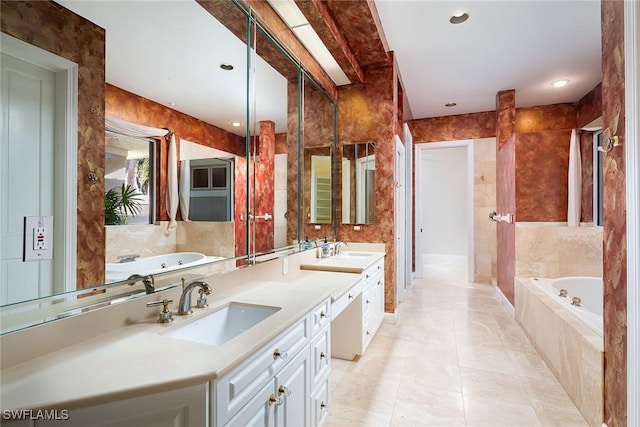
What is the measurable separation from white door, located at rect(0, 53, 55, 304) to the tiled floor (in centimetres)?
166

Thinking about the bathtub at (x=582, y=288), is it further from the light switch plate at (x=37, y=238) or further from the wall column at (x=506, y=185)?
the light switch plate at (x=37, y=238)

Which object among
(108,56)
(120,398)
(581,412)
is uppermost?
(108,56)

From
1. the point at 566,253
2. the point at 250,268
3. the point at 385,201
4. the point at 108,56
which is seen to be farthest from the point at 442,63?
the point at 108,56

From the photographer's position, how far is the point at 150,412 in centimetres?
83

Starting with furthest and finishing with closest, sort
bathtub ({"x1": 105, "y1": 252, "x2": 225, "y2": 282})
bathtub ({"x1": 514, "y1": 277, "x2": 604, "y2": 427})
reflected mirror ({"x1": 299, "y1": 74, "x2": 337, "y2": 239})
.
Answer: reflected mirror ({"x1": 299, "y1": 74, "x2": 337, "y2": 239})
bathtub ({"x1": 514, "y1": 277, "x2": 604, "y2": 427})
bathtub ({"x1": 105, "y1": 252, "x2": 225, "y2": 282})

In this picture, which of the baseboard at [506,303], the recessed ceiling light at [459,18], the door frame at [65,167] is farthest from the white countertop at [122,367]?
the baseboard at [506,303]

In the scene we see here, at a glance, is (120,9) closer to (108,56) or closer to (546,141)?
(108,56)

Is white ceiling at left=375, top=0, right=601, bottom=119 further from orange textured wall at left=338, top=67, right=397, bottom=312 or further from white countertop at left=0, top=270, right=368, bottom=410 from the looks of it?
white countertop at left=0, top=270, right=368, bottom=410

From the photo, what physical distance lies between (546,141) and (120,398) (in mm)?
4676

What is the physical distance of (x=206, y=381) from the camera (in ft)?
2.88

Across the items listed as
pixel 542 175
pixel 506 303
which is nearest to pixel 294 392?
pixel 506 303

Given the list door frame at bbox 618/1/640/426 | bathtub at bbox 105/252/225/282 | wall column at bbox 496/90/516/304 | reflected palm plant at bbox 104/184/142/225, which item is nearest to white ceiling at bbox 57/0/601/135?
wall column at bbox 496/90/516/304

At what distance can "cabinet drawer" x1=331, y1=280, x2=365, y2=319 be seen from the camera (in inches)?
76.9

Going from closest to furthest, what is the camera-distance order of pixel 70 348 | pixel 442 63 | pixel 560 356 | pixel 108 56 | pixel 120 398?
pixel 120 398 < pixel 70 348 < pixel 108 56 < pixel 560 356 < pixel 442 63
